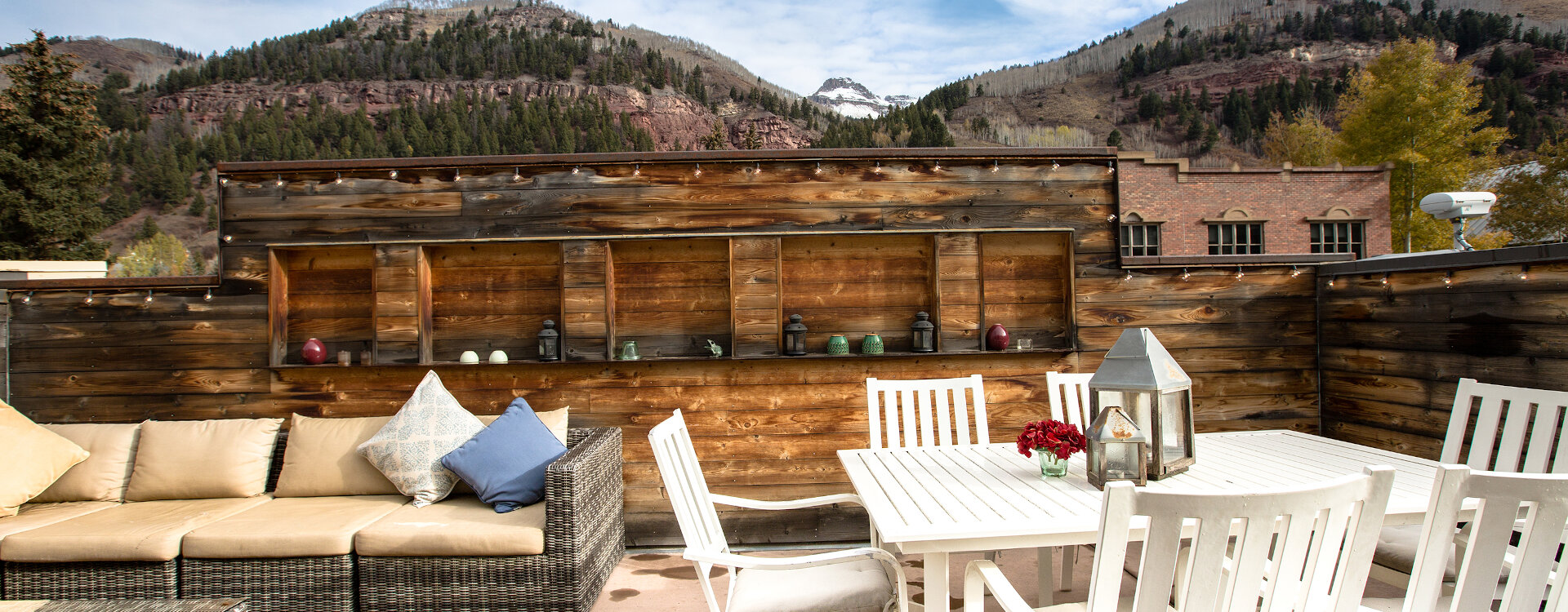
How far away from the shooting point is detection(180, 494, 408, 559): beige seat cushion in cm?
249

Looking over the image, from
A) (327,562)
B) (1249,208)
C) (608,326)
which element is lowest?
(327,562)

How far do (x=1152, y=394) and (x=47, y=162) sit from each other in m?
24.0

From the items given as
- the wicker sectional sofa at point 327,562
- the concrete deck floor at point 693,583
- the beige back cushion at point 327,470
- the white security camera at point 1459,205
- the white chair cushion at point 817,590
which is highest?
the white security camera at point 1459,205

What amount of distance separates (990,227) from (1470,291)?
6.54 ft

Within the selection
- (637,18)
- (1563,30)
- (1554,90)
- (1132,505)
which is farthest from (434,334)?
(1563,30)

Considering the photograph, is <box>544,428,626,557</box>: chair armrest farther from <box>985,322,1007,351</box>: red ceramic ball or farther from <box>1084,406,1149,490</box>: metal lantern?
<box>985,322,1007,351</box>: red ceramic ball

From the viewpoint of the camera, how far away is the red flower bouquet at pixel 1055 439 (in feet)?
6.40

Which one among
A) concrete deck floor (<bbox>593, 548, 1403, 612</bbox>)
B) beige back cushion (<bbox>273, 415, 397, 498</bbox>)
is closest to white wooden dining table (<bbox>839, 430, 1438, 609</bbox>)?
concrete deck floor (<bbox>593, 548, 1403, 612</bbox>)

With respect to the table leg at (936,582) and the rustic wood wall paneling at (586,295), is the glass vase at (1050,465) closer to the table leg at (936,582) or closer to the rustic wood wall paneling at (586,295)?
the table leg at (936,582)

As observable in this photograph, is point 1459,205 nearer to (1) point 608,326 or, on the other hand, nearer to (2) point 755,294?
(2) point 755,294

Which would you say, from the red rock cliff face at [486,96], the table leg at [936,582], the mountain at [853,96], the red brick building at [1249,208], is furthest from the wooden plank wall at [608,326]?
the mountain at [853,96]

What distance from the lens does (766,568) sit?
1.72 meters

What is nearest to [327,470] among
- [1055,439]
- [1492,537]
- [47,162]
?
[1055,439]

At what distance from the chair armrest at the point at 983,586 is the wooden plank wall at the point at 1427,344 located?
8.76ft
